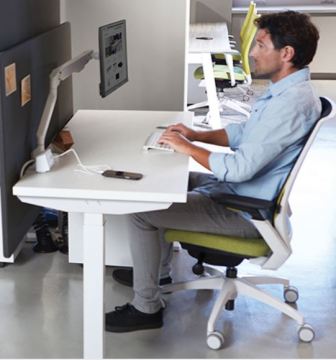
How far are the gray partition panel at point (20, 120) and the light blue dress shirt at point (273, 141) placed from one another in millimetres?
676

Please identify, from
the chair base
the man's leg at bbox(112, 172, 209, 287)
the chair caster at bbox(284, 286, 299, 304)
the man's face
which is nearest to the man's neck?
the man's face

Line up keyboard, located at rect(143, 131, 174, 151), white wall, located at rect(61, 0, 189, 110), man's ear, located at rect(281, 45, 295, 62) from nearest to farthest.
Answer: man's ear, located at rect(281, 45, 295, 62) → keyboard, located at rect(143, 131, 174, 151) → white wall, located at rect(61, 0, 189, 110)

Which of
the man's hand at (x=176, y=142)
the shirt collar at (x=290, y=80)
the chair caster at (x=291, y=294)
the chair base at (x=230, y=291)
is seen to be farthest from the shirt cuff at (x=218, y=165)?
the chair caster at (x=291, y=294)

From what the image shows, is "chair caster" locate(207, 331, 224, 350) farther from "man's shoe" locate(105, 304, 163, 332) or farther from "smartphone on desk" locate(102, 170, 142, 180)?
"smartphone on desk" locate(102, 170, 142, 180)

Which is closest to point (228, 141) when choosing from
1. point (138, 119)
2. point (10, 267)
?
point (138, 119)

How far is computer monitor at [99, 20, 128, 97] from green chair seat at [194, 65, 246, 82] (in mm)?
3204

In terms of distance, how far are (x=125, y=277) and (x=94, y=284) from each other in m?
0.85

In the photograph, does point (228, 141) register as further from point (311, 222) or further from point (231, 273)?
point (311, 222)

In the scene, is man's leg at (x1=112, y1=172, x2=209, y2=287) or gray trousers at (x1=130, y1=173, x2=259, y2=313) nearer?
gray trousers at (x1=130, y1=173, x2=259, y2=313)

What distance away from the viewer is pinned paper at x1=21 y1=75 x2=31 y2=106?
91.2 inches

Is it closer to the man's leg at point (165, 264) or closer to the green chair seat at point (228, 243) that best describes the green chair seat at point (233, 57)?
the man's leg at point (165, 264)

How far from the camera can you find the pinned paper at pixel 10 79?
6.98ft

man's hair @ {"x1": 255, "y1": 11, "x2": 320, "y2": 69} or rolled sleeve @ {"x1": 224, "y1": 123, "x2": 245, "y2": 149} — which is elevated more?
man's hair @ {"x1": 255, "y1": 11, "x2": 320, "y2": 69}

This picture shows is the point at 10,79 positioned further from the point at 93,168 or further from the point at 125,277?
the point at 125,277
